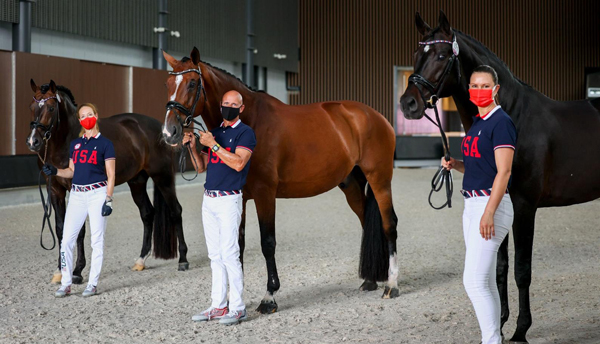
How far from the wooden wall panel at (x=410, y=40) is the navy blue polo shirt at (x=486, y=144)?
62.4 feet

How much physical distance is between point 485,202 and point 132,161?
4027 millimetres

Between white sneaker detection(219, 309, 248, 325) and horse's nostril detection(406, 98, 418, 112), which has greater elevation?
horse's nostril detection(406, 98, 418, 112)

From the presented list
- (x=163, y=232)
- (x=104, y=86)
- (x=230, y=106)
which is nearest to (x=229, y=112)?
(x=230, y=106)

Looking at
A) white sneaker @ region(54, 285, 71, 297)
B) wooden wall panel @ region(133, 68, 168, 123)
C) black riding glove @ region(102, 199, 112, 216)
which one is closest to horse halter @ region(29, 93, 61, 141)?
black riding glove @ region(102, 199, 112, 216)

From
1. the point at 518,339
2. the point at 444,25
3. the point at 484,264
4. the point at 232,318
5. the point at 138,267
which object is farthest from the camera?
the point at 138,267

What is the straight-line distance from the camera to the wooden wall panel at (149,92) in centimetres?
1379

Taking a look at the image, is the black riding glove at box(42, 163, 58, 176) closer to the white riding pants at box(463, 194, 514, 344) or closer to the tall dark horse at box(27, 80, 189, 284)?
the tall dark horse at box(27, 80, 189, 284)

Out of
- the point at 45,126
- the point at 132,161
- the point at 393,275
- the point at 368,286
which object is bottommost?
the point at 368,286

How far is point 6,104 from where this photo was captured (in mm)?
10570

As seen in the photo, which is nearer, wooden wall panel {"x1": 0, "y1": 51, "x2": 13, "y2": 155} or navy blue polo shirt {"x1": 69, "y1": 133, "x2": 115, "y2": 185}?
navy blue polo shirt {"x1": 69, "y1": 133, "x2": 115, "y2": 185}

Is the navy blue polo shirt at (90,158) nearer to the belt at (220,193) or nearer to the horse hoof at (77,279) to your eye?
the horse hoof at (77,279)

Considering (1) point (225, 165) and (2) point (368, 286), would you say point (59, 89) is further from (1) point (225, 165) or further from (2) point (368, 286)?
(2) point (368, 286)

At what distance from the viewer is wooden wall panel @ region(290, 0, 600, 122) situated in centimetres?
2186

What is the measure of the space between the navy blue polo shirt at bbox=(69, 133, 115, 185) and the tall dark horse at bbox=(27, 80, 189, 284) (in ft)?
1.90
